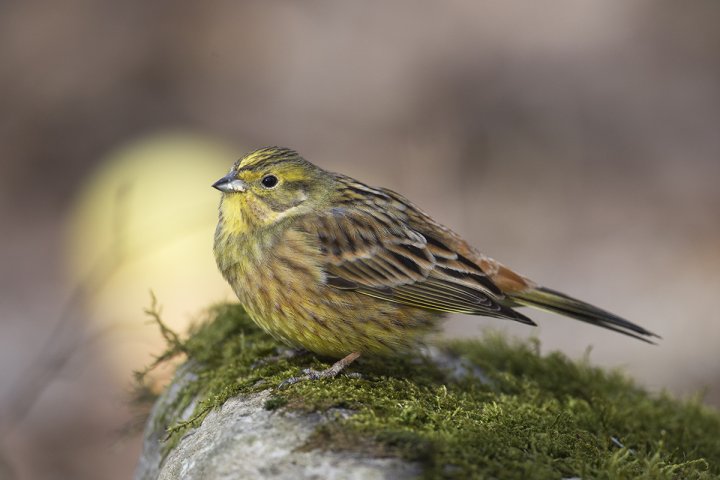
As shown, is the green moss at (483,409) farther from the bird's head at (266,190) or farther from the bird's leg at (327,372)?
the bird's head at (266,190)

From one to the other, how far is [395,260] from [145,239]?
5.25m

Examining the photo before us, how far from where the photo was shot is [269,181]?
4.59 m

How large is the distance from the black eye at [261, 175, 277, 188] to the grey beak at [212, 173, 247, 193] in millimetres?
109

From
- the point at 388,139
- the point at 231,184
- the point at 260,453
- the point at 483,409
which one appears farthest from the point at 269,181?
the point at 388,139

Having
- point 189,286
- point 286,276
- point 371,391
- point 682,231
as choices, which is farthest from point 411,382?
point 682,231

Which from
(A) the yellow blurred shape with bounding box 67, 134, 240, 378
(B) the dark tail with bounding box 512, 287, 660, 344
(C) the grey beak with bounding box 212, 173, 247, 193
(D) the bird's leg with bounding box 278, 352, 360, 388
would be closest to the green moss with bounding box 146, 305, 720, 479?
(D) the bird's leg with bounding box 278, 352, 360, 388

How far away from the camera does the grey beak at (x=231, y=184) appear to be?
4535 millimetres

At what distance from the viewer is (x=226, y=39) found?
11.6 m

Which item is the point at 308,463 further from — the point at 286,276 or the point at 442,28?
the point at 442,28

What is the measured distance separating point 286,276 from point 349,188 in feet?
2.75

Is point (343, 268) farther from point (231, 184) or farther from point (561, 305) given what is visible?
point (561, 305)

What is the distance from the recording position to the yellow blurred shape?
28.5ft

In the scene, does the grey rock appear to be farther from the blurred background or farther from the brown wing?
the blurred background

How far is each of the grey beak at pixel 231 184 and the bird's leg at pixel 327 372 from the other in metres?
1.14
